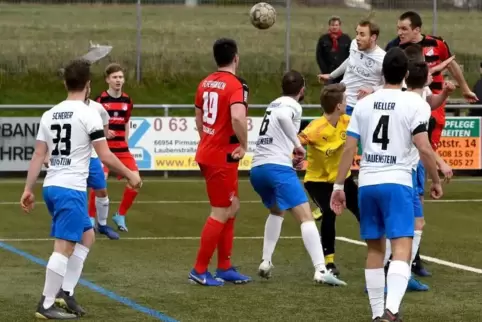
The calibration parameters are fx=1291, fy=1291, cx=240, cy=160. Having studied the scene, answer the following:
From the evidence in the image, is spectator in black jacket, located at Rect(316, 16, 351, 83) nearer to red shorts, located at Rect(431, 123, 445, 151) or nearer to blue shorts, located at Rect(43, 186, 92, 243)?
red shorts, located at Rect(431, 123, 445, 151)

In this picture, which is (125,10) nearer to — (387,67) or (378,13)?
→ (378,13)

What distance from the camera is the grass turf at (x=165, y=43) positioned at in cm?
2875

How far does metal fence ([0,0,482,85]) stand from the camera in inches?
1145

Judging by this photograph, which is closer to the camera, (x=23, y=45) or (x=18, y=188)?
(x=18, y=188)

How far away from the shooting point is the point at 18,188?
2122 centimetres

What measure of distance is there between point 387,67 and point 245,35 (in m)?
22.0

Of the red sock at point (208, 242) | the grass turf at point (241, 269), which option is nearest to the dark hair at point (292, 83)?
the red sock at point (208, 242)

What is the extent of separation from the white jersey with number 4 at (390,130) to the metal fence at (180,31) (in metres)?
18.9

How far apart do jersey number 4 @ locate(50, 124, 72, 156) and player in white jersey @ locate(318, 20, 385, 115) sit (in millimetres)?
4298

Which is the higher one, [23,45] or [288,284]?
[23,45]

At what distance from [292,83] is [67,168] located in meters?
2.89

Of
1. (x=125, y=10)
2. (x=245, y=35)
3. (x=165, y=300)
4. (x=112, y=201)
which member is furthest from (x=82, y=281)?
(x=245, y=35)

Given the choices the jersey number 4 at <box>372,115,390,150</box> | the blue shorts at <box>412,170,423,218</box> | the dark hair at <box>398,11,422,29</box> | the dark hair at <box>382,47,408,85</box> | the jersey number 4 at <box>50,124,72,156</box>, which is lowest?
the blue shorts at <box>412,170,423,218</box>

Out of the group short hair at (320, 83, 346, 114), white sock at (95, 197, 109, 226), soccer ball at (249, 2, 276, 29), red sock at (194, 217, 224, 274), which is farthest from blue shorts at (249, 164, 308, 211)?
soccer ball at (249, 2, 276, 29)
